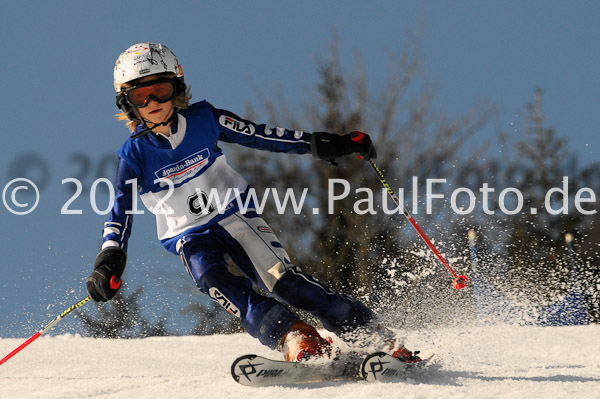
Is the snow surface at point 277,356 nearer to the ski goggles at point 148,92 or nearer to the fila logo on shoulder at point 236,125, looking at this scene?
the fila logo on shoulder at point 236,125

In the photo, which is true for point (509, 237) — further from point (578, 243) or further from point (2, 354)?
point (2, 354)

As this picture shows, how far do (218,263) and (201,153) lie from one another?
635mm

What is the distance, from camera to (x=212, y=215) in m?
3.67

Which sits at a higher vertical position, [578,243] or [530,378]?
[578,243]

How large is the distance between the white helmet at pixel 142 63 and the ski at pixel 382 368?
192cm

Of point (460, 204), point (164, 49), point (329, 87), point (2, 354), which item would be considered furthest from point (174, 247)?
point (329, 87)

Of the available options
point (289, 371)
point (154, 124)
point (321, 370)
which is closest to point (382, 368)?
point (321, 370)

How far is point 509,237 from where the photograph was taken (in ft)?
38.8

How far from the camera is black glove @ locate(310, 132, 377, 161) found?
12.4 feet

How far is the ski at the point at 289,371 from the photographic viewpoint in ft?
10.3

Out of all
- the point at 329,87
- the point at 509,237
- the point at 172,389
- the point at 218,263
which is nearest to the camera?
the point at 172,389

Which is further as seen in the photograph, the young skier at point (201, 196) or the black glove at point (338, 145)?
the black glove at point (338, 145)

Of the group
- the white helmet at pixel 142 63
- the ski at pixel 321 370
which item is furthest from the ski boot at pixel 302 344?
the white helmet at pixel 142 63

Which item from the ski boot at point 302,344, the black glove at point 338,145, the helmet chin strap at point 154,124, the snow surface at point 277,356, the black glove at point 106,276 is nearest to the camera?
the snow surface at point 277,356
